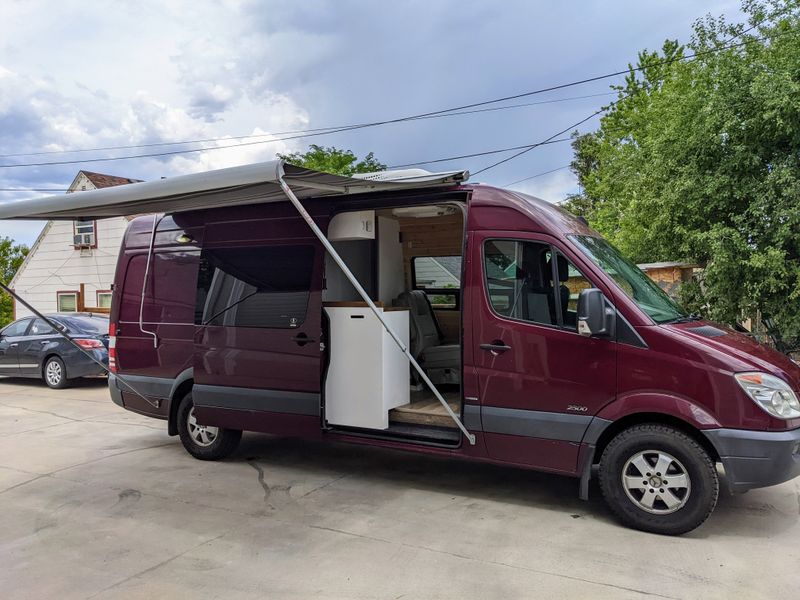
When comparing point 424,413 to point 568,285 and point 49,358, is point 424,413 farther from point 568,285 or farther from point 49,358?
point 49,358

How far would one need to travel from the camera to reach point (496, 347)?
186 inches

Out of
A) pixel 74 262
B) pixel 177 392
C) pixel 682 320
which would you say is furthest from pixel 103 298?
pixel 682 320

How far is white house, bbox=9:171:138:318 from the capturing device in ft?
69.5

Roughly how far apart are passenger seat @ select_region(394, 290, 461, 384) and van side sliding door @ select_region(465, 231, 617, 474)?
1703 millimetres

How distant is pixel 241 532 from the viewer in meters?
4.41

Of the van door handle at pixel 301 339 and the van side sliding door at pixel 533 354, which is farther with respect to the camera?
the van door handle at pixel 301 339

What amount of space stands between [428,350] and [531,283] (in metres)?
2.26

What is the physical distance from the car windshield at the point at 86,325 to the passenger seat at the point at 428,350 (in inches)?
287

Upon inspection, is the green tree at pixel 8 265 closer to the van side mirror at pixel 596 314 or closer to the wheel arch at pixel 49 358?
the wheel arch at pixel 49 358

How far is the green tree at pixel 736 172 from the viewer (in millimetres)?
8117

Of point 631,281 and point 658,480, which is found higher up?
point 631,281

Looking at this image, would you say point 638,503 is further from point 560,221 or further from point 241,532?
point 241,532

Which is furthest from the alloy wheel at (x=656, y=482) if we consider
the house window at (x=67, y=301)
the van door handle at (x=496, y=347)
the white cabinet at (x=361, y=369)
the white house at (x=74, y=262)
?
Answer: the house window at (x=67, y=301)

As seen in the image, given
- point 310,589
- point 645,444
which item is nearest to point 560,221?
point 645,444
